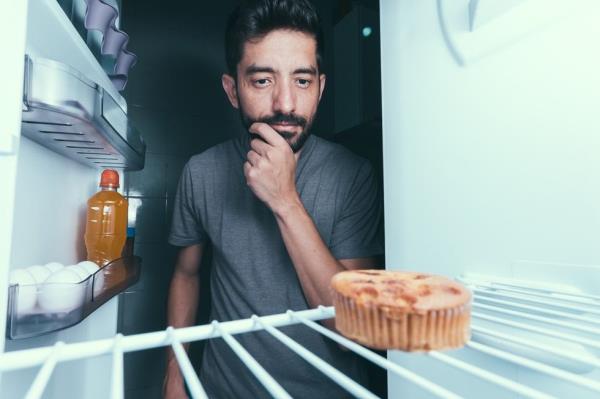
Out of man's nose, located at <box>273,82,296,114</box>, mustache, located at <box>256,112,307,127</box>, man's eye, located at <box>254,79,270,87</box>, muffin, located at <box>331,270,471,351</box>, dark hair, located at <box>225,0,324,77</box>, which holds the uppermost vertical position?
dark hair, located at <box>225,0,324,77</box>

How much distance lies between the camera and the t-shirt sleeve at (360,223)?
3.61 feet

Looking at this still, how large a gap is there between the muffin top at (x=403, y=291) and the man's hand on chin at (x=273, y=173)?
0.51 meters

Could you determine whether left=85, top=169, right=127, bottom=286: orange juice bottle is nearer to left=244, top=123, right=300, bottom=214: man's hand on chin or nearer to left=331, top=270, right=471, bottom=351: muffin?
left=244, top=123, right=300, bottom=214: man's hand on chin

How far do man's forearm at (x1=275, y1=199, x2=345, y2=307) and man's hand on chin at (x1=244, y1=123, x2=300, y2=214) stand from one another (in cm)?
3

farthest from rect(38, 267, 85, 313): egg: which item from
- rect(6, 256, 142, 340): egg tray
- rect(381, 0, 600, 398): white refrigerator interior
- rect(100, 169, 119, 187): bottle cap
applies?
rect(381, 0, 600, 398): white refrigerator interior

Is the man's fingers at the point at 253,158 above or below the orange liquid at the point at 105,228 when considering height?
above

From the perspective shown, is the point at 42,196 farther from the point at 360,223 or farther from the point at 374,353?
the point at 360,223

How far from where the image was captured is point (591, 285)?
0.44 meters

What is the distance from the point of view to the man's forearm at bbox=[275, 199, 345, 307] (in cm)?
93

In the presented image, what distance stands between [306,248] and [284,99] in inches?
17.8

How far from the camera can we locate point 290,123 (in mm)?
1106

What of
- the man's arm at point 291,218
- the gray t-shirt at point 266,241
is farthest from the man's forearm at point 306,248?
the gray t-shirt at point 266,241

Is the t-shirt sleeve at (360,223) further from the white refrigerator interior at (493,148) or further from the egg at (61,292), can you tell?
the egg at (61,292)

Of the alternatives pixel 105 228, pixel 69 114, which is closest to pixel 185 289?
pixel 105 228
